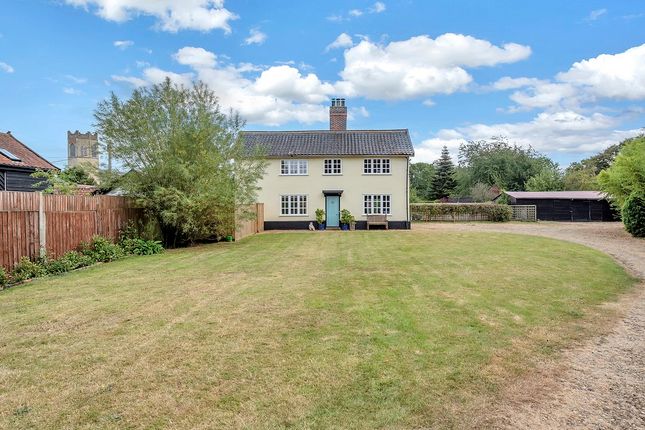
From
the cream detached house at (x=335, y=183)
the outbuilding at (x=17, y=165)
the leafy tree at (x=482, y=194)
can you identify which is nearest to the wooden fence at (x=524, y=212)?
the cream detached house at (x=335, y=183)

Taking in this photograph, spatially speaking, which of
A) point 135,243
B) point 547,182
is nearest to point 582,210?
point 547,182

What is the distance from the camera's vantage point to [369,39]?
18.9 m

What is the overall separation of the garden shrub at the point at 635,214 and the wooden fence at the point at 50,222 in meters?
22.8

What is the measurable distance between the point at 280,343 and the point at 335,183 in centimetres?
2133

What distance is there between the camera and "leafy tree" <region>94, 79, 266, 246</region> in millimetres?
14250

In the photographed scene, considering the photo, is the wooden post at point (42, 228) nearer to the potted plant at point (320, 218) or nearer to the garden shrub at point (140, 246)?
the garden shrub at point (140, 246)

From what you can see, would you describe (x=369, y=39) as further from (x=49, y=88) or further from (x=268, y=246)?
(x=49, y=88)

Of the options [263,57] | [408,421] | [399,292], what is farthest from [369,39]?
[408,421]

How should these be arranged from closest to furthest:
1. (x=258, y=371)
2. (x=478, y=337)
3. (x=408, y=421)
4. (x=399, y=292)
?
(x=408, y=421), (x=258, y=371), (x=478, y=337), (x=399, y=292)

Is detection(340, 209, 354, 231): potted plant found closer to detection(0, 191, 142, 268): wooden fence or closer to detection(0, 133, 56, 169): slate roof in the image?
detection(0, 191, 142, 268): wooden fence

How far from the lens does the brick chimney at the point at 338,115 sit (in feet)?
90.9

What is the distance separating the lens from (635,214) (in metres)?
18.6

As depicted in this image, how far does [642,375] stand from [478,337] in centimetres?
155

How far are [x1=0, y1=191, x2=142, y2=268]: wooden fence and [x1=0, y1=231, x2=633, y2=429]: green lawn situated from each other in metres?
1.29
